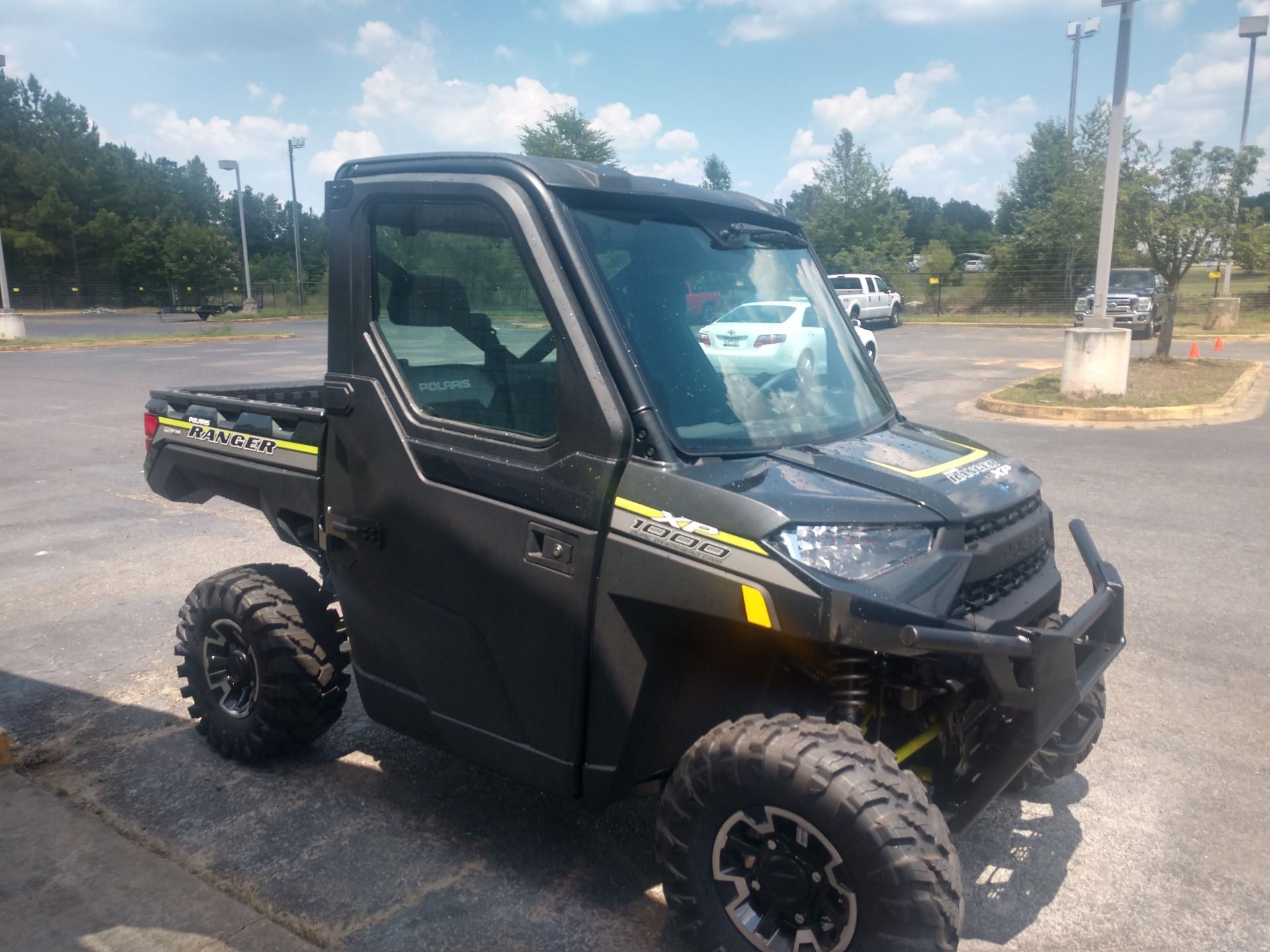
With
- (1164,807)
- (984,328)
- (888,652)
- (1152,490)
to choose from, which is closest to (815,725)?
(888,652)

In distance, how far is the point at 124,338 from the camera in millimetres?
32156

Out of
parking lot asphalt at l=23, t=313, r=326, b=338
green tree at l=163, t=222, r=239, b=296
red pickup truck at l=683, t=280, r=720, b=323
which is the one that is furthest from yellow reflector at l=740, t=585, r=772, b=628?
green tree at l=163, t=222, r=239, b=296

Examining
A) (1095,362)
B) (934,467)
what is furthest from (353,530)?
(1095,362)

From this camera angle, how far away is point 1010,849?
345 cm

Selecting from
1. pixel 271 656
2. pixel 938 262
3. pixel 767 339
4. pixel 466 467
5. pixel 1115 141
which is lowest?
pixel 271 656

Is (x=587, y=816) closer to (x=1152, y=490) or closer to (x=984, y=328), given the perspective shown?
(x=1152, y=490)

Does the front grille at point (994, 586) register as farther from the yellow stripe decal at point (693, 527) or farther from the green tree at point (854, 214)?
the green tree at point (854, 214)

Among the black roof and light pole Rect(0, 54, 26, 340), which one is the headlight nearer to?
the black roof

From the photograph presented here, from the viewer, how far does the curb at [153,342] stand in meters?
28.3

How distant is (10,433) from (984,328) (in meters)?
30.2

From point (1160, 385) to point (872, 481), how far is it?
597 inches

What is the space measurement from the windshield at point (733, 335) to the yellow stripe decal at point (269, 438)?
147cm

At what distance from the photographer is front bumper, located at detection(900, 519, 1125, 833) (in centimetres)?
243

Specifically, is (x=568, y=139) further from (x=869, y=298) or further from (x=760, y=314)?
(x=760, y=314)
